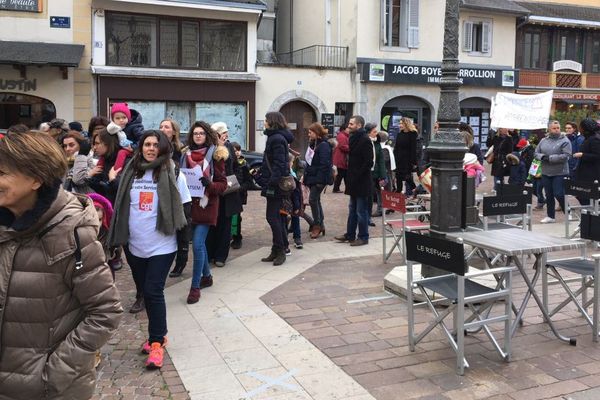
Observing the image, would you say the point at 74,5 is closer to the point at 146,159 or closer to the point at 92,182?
the point at 92,182

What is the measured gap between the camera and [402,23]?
74.9 ft

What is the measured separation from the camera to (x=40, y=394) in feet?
7.70

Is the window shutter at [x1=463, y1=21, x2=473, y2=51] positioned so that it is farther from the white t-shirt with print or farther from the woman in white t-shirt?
the white t-shirt with print

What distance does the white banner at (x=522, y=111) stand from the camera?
12086mm

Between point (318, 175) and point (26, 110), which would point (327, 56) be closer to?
point (26, 110)

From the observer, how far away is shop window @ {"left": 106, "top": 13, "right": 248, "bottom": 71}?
18.4 m

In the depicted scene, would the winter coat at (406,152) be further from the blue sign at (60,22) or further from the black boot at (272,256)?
the blue sign at (60,22)

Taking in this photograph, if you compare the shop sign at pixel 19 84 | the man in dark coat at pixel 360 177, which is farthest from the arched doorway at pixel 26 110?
the man in dark coat at pixel 360 177

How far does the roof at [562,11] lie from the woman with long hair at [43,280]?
88.1 ft

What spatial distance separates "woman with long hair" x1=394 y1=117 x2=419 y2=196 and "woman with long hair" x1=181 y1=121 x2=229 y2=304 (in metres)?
6.29

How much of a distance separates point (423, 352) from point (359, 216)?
4029mm

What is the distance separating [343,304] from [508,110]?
318 inches

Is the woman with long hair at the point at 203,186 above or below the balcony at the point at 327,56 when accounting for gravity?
below

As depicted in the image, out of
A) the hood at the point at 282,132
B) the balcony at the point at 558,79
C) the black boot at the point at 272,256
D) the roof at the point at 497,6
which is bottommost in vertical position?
the black boot at the point at 272,256
